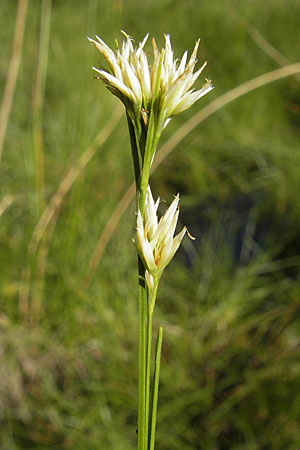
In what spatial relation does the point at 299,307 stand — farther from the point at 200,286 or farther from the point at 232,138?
the point at 232,138

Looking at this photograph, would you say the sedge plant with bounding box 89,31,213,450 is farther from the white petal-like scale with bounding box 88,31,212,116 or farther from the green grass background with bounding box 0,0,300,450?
the green grass background with bounding box 0,0,300,450

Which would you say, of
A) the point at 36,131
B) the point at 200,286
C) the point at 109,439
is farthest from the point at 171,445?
the point at 36,131

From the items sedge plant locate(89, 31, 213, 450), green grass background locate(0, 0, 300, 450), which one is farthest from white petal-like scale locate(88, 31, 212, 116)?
green grass background locate(0, 0, 300, 450)

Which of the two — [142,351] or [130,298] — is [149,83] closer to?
[142,351]

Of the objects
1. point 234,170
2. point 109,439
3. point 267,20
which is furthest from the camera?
point 267,20

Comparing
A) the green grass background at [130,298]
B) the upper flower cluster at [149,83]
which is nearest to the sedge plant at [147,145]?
the upper flower cluster at [149,83]

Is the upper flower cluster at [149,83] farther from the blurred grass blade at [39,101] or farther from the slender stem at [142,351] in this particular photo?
the blurred grass blade at [39,101]
